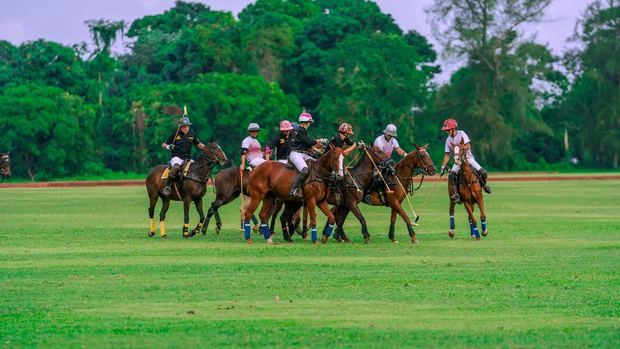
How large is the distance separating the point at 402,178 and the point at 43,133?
192 feet

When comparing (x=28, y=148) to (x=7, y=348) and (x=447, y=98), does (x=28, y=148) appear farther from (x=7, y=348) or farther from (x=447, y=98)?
(x=7, y=348)

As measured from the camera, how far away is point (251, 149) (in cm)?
2667

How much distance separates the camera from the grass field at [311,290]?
40.9ft

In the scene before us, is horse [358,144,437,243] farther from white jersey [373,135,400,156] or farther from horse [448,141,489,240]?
horse [448,141,489,240]

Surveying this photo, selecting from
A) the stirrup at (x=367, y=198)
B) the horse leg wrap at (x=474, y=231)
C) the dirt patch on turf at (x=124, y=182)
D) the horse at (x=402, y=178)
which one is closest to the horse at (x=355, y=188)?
the stirrup at (x=367, y=198)

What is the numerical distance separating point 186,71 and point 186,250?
265 feet

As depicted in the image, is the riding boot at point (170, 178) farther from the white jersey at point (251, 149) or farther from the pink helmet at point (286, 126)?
the pink helmet at point (286, 126)

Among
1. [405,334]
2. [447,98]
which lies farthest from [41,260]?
[447,98]

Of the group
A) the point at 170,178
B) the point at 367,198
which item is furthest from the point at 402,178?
the point at 170,178

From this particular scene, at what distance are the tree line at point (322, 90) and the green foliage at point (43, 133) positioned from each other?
0.27 feet

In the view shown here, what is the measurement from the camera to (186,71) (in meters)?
102

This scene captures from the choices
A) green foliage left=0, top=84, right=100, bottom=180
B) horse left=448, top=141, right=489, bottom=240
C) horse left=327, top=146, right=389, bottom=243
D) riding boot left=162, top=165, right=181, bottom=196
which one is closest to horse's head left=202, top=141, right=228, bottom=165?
riding boot left=162, top=165, right=181, bottom=196

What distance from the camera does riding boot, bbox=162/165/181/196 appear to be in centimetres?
2588

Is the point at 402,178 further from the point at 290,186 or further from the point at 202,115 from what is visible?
the point at 202,115
